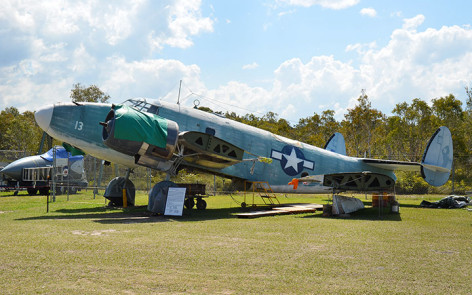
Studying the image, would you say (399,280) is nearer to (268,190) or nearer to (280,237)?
(280,237)

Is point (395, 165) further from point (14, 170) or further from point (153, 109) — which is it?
point (14, 170)

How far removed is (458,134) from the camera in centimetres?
4828

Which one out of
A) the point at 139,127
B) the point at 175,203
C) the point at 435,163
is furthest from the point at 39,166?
the point at 435,163

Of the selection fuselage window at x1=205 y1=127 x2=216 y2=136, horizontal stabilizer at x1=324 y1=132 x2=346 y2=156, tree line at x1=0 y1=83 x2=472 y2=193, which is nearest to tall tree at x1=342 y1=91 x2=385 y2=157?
tree line at x1=0 y1=83 x2=472 y2=193

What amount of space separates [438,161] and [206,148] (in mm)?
14061

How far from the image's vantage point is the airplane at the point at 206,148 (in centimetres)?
1523

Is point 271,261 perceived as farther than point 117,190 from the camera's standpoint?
No

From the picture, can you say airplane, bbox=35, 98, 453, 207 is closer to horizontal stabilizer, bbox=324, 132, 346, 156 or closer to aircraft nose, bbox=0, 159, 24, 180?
horizontal stabilizer, bbox=324, 132, 346, 156

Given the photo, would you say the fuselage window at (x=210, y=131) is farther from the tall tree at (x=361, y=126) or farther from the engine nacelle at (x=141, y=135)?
the tall tree at (x=361, y=126)

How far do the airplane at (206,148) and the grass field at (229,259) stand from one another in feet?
12.0

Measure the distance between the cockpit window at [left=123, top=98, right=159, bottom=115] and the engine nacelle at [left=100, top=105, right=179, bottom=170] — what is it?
97 centimetres

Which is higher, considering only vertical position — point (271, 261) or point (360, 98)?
point (360, 98)

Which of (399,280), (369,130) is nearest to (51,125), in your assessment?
(399,280)

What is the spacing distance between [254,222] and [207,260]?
6.76 meters
